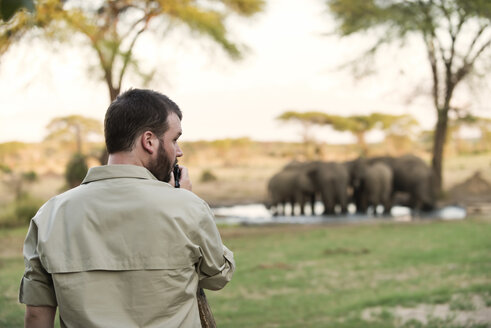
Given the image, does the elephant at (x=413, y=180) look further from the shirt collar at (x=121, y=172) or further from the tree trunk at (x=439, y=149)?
the shirt collar at (x=121, y=172)

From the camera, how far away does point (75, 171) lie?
18203mm

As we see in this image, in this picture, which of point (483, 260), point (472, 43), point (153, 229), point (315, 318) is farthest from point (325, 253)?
point (472, 43)

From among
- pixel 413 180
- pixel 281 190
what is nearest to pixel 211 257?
pixel 281 190

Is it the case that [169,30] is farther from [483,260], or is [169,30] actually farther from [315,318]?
[315,318]

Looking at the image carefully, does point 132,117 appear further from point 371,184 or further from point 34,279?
point 371,184

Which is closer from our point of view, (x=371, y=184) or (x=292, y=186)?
(x=371, y=184)

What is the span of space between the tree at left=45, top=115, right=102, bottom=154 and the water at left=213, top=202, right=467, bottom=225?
17643 mm

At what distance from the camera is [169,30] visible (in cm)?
1608

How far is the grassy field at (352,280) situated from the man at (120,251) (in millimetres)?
3566

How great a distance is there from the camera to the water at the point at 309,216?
15020mm

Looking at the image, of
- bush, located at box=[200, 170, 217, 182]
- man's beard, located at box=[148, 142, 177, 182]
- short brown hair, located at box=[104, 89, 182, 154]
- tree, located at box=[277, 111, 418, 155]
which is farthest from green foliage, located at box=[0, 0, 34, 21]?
tree, located at box=[277, 111, 418, 155]

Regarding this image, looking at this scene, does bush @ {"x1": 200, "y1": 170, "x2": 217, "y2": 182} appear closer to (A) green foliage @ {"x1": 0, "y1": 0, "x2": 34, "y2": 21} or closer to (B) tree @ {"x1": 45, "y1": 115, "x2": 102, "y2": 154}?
(B) tree @ {"x1": 45, "y1": 115, "x2": 102, "y2": 154}

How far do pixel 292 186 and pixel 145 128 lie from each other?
1780 cm

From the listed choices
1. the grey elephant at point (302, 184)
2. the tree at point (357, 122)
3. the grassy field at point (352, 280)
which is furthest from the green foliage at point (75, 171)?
the tree at point (357, 122)
